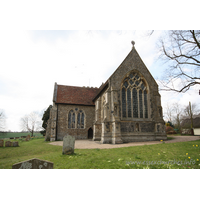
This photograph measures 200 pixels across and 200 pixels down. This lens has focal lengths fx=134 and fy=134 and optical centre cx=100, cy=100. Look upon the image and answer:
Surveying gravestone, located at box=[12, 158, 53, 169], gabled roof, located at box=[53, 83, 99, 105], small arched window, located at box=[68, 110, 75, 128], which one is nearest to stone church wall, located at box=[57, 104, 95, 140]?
small arched window, located at box=[68, 110, 75, 128]

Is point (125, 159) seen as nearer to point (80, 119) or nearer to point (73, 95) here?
point (80, 119)

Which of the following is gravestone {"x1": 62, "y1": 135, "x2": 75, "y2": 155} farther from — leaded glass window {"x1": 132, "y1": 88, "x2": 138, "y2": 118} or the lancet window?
the lancet window

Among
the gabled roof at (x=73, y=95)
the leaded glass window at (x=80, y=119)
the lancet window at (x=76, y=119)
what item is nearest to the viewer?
the lancet window at (x=76, y=119)

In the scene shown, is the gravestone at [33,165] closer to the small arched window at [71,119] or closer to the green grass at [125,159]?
the green grass at [125,159]

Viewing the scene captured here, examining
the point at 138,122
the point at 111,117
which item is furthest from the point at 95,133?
the point at 138,122

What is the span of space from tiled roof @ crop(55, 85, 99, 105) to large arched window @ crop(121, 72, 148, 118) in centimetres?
860

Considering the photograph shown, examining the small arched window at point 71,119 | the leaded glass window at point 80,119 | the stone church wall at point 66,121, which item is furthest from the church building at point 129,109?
the leaded glass window at point 80,119

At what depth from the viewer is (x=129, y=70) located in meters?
16.2

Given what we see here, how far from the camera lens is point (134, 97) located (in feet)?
52.7

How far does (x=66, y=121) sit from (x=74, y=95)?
4.91 metres

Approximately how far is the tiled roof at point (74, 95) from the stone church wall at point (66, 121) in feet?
2.74

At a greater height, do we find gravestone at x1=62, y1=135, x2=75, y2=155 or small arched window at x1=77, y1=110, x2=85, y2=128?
small arched window at x1=77, y1=110, x2=85, y2=128

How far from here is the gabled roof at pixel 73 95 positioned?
865 inches

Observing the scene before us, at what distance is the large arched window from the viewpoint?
50.7ft
